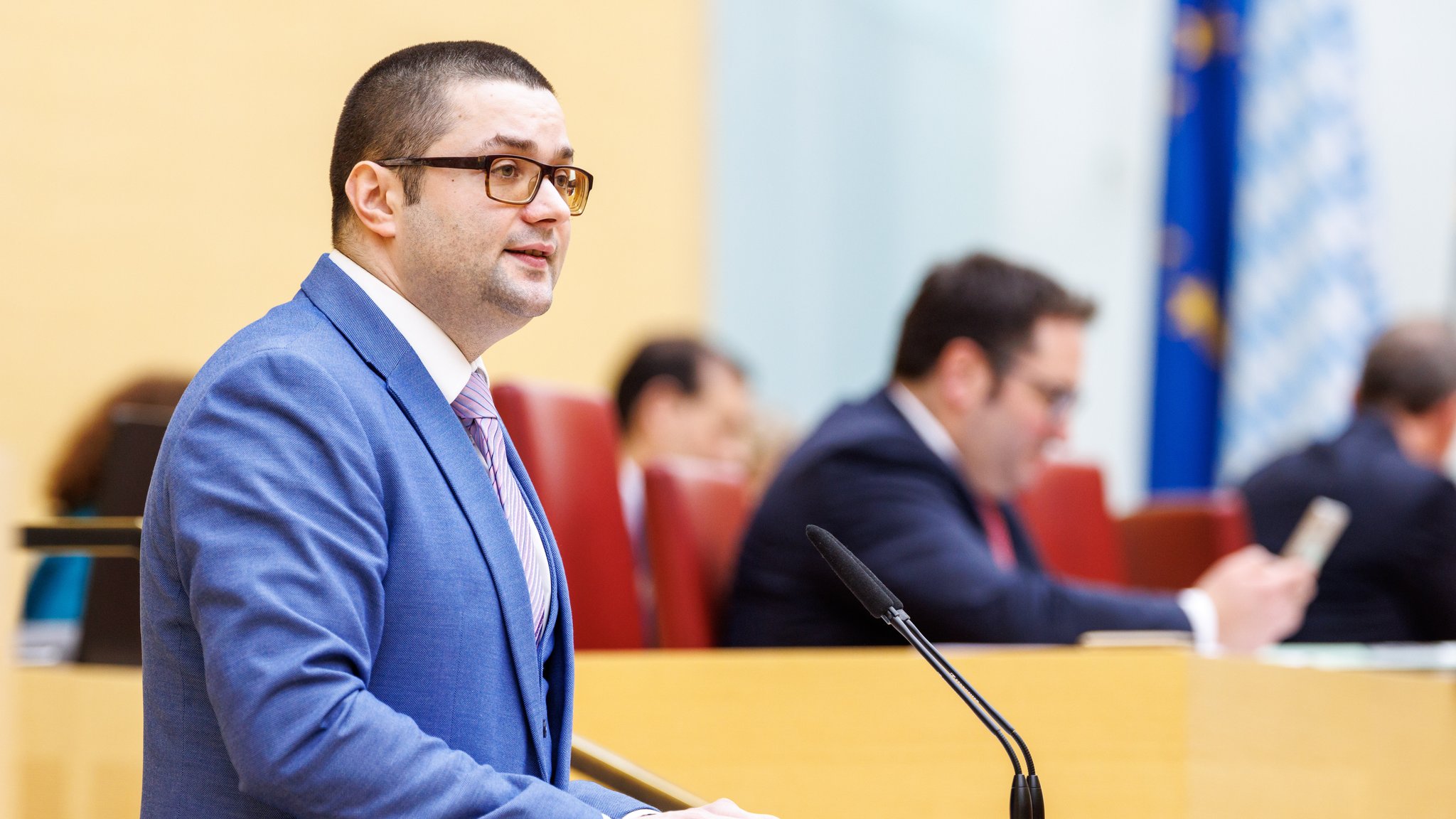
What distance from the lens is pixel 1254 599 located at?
2326 mm

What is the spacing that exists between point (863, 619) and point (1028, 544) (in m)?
0.58

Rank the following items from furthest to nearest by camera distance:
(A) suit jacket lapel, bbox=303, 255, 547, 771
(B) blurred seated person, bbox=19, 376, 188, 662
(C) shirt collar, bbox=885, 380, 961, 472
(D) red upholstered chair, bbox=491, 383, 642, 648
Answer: (B) blurred seated person, bbox=19, 376, 188, 662, (C) shirt collar, bbox=885, 380, 961, 472, (D) red upholstered chair, bbox=491, 383, 642, 648, (A) suit jacket lapel, bbox=303, 255, 547, 771

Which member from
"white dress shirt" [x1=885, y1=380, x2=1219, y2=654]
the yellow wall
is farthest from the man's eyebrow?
the yellow wall

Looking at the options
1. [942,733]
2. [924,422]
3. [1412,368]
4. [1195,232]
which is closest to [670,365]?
[924,422]

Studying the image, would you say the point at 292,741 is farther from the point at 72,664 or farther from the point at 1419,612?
the point at 1419,612

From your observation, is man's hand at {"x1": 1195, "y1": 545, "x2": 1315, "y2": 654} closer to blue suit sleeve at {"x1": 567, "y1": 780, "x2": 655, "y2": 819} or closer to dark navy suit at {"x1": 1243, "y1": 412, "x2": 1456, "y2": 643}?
dark navy suit at {"x1": 1243, "y1": 412, "x2": 1456, "y2": 643}

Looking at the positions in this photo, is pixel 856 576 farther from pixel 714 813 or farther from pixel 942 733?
pixel 942 733

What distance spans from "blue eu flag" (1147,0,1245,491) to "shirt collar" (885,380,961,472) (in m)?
3.18

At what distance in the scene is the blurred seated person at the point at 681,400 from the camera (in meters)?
3.86

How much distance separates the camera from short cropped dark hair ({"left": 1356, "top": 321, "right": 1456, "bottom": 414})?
141 inches

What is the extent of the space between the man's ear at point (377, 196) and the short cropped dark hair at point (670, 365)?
2.63 metres

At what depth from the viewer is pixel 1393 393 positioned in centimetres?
362

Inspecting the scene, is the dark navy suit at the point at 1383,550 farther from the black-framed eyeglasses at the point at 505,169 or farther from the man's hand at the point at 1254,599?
the black-framed eyeglasses at the point at 505,169

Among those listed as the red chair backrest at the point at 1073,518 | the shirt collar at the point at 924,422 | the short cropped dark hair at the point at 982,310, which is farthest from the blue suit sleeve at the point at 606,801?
the red chair backrest at the point at 1073,518
